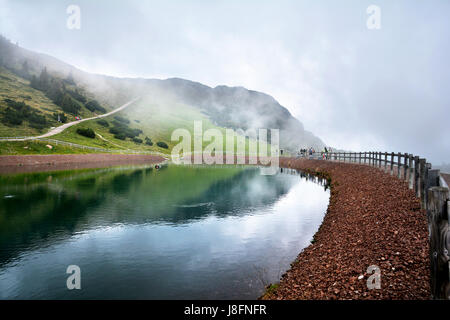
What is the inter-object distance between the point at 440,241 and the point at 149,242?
1605 centimetres

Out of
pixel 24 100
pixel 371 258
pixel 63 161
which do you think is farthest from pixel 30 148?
pixel 371 258

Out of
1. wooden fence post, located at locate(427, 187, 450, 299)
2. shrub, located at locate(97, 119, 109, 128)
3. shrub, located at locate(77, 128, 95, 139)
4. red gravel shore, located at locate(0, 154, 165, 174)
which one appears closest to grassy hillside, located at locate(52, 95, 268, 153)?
shrub, located at locate(97, 119, 109, 128)

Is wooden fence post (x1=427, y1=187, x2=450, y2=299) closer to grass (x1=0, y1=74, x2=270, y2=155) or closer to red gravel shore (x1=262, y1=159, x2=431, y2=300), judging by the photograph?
red gravel shore (x1=262, y1=159, x2=431, y2=300)

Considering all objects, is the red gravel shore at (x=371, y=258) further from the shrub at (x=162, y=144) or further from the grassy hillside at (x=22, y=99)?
the shrub at (x=162, y=144)

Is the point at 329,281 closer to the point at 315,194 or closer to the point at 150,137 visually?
the point at 315,194

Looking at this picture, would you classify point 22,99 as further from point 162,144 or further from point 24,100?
point 162,144

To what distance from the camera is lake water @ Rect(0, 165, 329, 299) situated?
1184cm

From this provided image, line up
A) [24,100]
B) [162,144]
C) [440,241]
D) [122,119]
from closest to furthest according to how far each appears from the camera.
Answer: [440,241] < [24,100] < [162,144] < [122,119]

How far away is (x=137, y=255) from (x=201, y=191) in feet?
78.3

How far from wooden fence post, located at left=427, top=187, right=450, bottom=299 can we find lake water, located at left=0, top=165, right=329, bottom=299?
6.66 metres

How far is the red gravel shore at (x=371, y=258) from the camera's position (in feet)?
26.2

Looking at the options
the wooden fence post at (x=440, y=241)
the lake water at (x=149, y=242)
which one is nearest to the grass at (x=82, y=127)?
the lake water at (x=149, y=242)

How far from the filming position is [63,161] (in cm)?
7400
